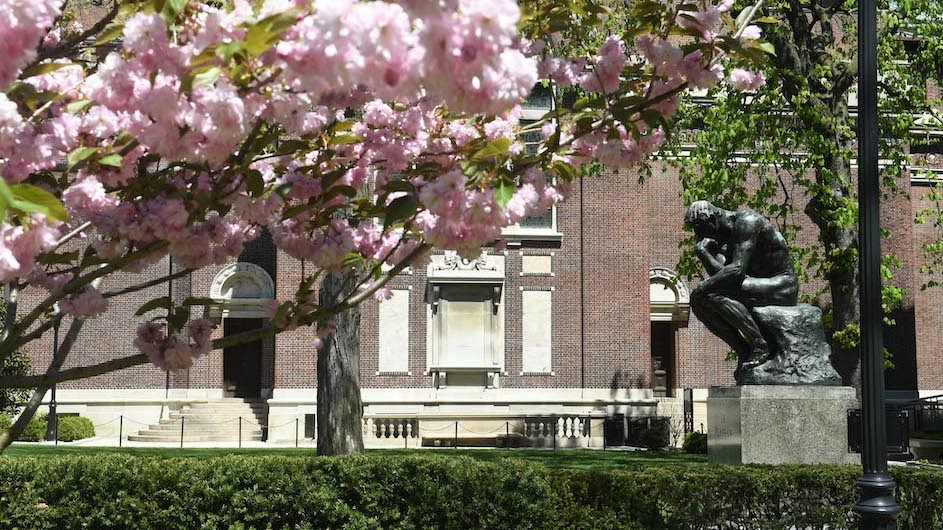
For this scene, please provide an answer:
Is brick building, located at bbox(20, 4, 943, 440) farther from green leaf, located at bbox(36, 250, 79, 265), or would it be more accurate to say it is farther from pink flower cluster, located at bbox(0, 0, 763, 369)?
green leaf, located at bbox(36, 250, 79, 265)

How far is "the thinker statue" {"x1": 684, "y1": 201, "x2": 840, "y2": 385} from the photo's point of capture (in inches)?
495

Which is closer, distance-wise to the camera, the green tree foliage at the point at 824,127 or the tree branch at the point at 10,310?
the tree branch at the point at 10,310

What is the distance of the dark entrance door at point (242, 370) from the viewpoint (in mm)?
35062

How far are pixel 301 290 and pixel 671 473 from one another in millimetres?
5814

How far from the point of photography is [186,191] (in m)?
4.64

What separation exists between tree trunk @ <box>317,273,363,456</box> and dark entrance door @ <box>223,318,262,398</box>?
19.6 m

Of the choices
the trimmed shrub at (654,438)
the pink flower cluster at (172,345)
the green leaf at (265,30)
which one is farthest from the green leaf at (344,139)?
the trimmed shrub at (654,438)

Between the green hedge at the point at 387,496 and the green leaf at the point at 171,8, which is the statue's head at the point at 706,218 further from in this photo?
the green leaf at the point at 171,8

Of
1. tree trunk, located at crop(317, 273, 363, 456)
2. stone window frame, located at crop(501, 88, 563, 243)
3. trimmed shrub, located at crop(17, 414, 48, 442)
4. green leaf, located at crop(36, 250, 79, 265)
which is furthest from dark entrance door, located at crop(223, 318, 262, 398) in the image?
green leaf, located at crop(36, 250, 79, 265)

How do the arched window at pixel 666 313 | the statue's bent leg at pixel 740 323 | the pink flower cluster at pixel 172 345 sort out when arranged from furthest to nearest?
1. the arched window at pixel 666 313
2. the statue's bent leg at pixel 740 323
3. the pink flower cluster at pixel 172 345

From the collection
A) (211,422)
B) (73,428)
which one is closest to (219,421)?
(211,422)

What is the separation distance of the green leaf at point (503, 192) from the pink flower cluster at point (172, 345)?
6.38 feet

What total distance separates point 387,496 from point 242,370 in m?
26.1

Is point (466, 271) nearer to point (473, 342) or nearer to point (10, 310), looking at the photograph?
point (473, 342)
